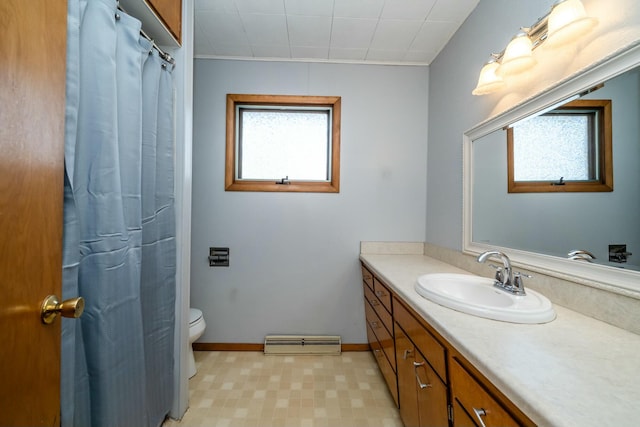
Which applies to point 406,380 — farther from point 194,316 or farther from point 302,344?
point 194,316

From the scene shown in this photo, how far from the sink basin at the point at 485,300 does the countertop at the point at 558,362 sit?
24 mm

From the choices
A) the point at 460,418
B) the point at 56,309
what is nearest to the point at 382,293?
the point at 460,418

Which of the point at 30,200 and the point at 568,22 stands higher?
the point at 568,22

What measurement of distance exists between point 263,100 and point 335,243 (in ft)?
4.38

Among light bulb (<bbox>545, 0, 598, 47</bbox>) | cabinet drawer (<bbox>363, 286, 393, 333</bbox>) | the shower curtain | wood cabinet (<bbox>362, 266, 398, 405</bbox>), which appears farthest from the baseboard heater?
light bulb (<bbox>545, 0, 598, 47</bbox>)

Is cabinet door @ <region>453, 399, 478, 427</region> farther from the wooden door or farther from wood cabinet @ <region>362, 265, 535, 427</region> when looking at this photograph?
the wooden door

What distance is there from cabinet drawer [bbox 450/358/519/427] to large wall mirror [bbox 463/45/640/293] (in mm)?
581

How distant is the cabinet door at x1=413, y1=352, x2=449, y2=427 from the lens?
826 millimetres

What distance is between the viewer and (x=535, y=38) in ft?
3.47

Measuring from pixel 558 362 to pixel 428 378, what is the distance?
0.44 m

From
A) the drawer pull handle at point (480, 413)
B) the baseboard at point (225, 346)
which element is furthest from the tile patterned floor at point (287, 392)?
the drawer pull handle at point (480, 413)

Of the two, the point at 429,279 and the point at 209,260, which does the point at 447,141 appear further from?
the point at 209,260

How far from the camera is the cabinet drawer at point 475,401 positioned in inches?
22.2

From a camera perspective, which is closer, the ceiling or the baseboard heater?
the ceiling
